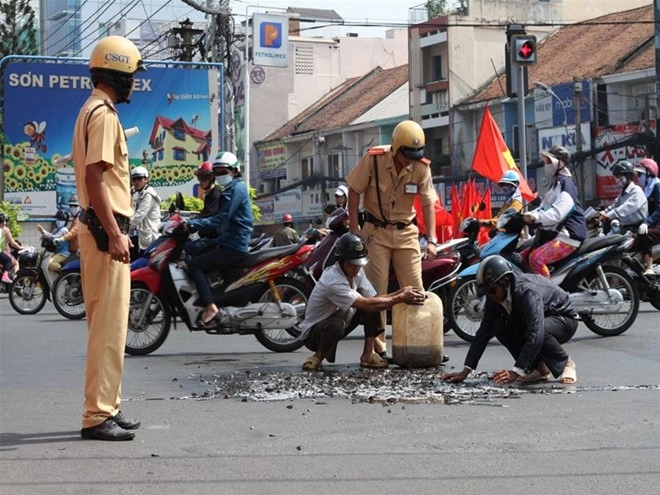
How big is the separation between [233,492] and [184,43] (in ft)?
115

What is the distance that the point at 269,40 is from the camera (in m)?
41.9

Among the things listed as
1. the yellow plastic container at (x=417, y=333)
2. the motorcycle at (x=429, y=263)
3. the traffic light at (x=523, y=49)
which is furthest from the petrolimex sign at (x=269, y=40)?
the yellow plastic container at (x=417, y=333)

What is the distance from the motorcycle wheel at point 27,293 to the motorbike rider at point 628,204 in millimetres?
8750

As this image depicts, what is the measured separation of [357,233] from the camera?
33.2ft

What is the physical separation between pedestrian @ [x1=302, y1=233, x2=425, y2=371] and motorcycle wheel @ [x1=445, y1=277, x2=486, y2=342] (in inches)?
88.5

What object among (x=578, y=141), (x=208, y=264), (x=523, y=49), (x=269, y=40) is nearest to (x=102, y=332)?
(x=208, y=264)

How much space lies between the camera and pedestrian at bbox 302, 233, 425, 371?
9.33 metres

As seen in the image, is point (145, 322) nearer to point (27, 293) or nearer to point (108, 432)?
point (108, 432)

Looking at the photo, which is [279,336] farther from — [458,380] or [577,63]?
[577,63]

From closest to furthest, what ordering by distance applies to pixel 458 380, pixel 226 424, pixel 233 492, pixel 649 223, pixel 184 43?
1. pixel 233 492
2. pixel 226 424
3. pixel 458 380
4. pixel 649 223
5. pixel 184 43

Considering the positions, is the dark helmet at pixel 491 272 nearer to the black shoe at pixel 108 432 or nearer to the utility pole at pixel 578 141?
the black shoe at pixel 108 432

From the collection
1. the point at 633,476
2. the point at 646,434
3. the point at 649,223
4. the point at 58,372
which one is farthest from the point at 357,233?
the point at 649,223

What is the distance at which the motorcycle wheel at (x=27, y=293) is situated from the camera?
62.5ft

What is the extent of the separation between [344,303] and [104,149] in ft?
11.1
